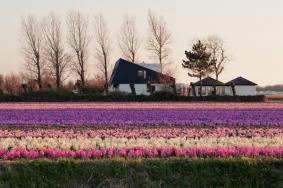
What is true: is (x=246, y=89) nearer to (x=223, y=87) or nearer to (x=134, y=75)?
(x=223, y=87)

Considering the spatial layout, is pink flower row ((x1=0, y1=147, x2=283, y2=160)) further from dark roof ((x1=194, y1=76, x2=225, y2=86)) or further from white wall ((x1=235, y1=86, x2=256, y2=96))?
white wall ((x1=235, y1=86, x2=256, y2=96))

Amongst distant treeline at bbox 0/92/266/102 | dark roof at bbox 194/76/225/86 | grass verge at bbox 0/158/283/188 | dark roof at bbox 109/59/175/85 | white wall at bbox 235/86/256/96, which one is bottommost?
grass verge at bbox 0/158/283/188

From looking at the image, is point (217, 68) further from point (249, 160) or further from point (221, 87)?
point (249, 160)

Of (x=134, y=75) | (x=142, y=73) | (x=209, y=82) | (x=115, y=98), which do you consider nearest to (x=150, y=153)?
(x=115, y=98)

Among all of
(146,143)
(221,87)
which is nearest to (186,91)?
(221,87)

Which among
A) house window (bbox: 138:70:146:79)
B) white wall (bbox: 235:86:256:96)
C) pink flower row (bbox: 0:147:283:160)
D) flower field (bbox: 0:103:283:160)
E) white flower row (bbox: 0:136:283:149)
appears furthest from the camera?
white wall (bbox: 235:86:256:96)

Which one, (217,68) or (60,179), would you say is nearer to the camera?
(60,179)

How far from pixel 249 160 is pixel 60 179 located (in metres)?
3.86

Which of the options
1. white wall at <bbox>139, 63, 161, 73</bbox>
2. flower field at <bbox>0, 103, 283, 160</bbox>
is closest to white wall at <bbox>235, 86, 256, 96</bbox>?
white wall at <bbox>139, 63, 161, 73</bbox>

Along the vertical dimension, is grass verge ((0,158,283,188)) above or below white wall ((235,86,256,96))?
below

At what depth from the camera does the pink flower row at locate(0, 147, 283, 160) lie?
1223 cm

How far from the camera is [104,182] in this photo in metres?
11.0

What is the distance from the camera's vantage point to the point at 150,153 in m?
12.2

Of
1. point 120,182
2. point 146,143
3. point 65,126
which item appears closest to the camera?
point 120,182
